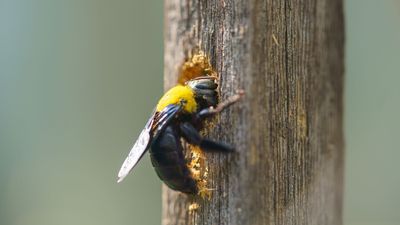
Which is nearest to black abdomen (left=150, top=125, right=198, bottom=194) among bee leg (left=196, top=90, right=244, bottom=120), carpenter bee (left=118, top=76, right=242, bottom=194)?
carpenter bee (left=118, top=76, right=242, bottom=194)

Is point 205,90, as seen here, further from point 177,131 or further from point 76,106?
point 76,106

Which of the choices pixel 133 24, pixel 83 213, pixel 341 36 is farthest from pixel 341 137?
pixel 83 213

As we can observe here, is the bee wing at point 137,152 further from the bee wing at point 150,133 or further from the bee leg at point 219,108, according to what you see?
the bee leg at point 219,108

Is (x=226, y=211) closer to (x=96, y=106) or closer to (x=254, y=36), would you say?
(x=254, y=36)

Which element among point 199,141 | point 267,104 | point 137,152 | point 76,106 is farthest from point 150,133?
point 76,106

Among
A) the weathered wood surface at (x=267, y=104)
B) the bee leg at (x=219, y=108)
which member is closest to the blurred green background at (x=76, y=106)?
the weathered wood surface at (x=267, y=104)

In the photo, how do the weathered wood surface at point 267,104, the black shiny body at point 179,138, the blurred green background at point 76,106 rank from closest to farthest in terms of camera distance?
the weathered wood surface at point 267,104, the black shiny body at point 179,138, the blurred green background at point 76,106
